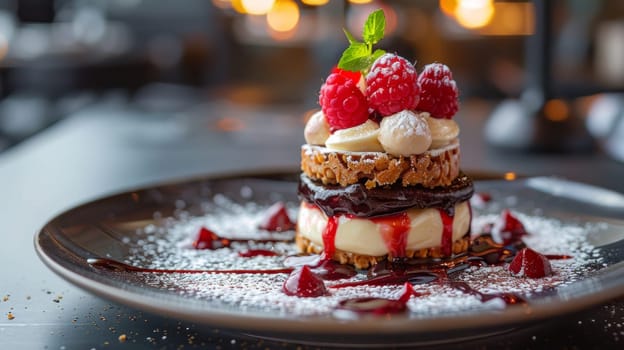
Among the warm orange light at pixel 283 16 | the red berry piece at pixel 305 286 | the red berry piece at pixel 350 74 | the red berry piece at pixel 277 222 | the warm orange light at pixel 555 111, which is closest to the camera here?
the red berry piece at pixel 305 286

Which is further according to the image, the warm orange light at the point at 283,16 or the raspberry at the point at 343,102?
the warm orange light at the point at 283,16

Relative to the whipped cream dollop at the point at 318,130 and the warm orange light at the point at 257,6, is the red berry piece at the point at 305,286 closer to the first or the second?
the whipped cream dollop at the point at 318,130

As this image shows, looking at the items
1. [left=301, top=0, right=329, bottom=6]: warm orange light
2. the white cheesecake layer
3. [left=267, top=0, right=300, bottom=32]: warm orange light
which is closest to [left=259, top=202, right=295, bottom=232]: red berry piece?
the white cheesecake layer

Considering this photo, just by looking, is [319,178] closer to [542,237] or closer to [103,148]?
[542,237]

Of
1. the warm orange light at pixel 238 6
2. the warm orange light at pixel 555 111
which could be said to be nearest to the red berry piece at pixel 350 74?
the warm orange light at pixel 555 111

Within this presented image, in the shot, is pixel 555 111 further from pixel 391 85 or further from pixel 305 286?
pixel 305 286

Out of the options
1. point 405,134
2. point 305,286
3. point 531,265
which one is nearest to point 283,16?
point 405,134
